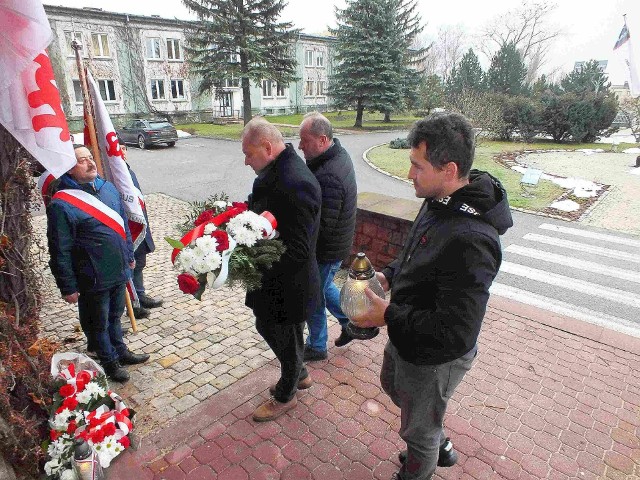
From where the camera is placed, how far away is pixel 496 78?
111 feet

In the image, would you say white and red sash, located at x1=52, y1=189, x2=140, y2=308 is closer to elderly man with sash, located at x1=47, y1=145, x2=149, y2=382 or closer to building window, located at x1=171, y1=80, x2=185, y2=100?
elderly man with sash, located at x1=47, y1=145, x2=149, y2=382

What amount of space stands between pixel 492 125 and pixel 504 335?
21144mm

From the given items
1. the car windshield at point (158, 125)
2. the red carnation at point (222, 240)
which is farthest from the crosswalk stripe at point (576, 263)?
the car windshield at point (158, 125)

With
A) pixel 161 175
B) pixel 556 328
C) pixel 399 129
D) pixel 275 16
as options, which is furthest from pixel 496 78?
pixel 556 328

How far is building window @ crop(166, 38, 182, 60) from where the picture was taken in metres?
32.4

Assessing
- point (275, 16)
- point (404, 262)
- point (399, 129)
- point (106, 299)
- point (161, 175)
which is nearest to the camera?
point (404, 262)

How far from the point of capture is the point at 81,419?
265cm

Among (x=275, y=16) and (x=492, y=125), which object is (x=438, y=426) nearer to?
(x=492, y=125)

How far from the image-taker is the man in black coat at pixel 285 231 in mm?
2613

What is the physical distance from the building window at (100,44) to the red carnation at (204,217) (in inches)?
1304

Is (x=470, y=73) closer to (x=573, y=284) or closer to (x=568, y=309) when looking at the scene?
(x=573, y=284)

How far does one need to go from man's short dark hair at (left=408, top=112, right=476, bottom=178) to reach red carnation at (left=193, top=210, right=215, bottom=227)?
1.47 m

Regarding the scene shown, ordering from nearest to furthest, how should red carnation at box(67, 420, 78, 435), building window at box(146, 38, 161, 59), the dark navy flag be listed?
red carnation at box(67, 420, 78, 435) → the dark navy flag → building window at box(146, 38, 161, 59)

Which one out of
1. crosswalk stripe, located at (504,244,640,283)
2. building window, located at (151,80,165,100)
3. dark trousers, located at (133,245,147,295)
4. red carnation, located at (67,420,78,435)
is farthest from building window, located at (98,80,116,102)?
red carnation, located at (67,420,78,435)
